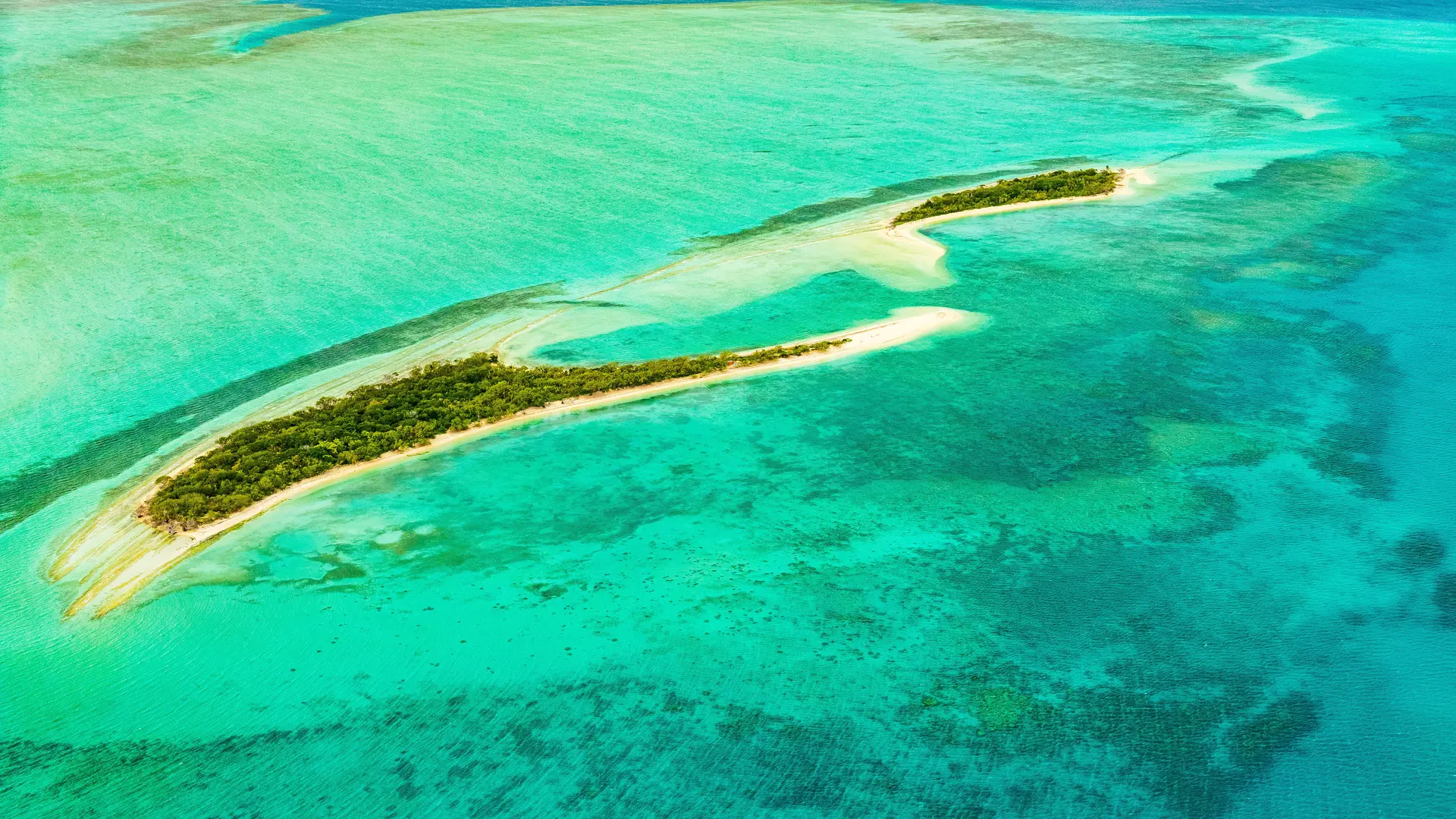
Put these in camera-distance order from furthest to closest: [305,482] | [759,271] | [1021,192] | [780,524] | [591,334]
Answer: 1. [1021,192]
2. [759,271]
3. [591,334]
4. [305,482]
5. [780,524]

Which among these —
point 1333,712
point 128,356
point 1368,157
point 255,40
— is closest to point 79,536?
point 128,356

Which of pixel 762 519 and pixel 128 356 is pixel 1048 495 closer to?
pixel 762 519

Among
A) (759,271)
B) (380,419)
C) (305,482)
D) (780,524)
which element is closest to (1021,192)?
(759,271)

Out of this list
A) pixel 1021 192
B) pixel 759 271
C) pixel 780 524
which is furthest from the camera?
pixel 1021 192

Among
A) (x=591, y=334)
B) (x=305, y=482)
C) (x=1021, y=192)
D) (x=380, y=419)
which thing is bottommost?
(x=305, y=482)

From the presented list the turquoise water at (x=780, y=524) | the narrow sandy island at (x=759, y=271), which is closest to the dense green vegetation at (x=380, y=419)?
the turquoise water at (x=780, y=524)

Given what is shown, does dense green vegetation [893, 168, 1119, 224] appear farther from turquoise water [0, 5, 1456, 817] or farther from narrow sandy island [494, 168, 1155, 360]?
turquoise water [0, 5, 1456, 817]

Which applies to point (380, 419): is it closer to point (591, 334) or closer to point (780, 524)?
point (591, 334)

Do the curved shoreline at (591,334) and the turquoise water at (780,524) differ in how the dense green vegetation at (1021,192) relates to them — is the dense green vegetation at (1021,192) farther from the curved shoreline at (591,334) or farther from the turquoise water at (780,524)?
the turquoise water at (780,524)
